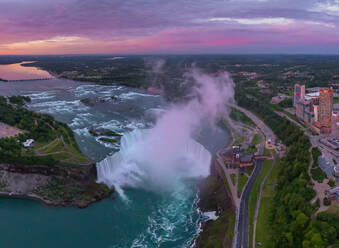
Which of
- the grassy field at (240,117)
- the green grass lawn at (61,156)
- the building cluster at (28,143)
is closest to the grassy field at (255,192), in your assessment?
the grassy field at (240,117)

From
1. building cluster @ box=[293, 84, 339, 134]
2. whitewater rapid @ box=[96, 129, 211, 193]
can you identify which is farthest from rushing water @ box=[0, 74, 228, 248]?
building cluster @ box=[293, 84, 339, 134]

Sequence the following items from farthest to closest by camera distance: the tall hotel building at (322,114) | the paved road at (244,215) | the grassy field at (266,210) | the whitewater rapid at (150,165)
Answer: the tall hotel building at (322,114) < the whitewater rapid at (150,165) < the grassy field at (266,210) < the paved road at (244,215)

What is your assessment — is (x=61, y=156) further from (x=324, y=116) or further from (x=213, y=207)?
(x=324, y=116)

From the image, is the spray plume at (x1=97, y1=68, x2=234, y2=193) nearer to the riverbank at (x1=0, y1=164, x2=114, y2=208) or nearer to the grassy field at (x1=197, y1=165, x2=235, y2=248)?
the riverbank at (x1=0, y1=164, x2=114, y2=208)

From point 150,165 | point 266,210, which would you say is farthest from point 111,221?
point 266,210

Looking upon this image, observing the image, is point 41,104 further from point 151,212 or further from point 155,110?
point 151,212

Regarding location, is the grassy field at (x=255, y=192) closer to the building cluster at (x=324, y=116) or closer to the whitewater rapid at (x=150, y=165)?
the whitewater rapid at (x=150, y=165)
